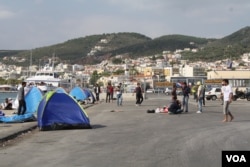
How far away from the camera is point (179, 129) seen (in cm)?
1744

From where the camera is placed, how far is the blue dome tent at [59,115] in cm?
1808

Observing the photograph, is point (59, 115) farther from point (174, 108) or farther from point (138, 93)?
point (138, 93)

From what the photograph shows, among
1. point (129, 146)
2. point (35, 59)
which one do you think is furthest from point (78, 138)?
point (35, 59)

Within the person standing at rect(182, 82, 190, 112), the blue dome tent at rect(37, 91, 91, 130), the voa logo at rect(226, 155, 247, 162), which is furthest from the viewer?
the person standing at rect(182, 82, 190, 112)

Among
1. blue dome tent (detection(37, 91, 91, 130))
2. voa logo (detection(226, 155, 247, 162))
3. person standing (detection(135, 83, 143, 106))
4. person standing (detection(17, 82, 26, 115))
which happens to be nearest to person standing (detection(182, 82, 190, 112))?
person standing (detection(135, 83, 143, 106))

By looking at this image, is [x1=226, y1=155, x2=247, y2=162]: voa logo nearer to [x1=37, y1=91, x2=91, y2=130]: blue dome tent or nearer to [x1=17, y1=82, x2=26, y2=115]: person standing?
[x1=37, y1=91, x2=91, y2=130]: blue dome tent

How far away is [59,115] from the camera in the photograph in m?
18.2

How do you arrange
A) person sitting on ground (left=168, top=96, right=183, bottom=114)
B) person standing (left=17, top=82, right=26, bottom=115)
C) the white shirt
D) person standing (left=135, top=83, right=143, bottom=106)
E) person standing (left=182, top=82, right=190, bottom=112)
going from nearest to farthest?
the white shirt, person standing (left=17, top=82, right=26, bottom=115), person sitting on ground (left=168, top=96, right=183, bottom=114), person standing (left=182, top=82, right=190, bottom=112), person standing (left=135, top=83, right=143, bottom=106)

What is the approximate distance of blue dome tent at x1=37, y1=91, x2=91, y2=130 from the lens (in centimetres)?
1808

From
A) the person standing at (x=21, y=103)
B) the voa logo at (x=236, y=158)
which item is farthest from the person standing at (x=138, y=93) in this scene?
the voa logo at (x=236, y=158)

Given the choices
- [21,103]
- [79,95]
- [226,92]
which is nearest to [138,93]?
[79,95]

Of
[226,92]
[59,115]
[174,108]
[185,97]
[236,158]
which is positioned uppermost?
[226,92]

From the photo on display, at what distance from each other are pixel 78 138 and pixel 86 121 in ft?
11.0

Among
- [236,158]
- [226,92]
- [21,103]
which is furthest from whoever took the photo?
[21,103]
